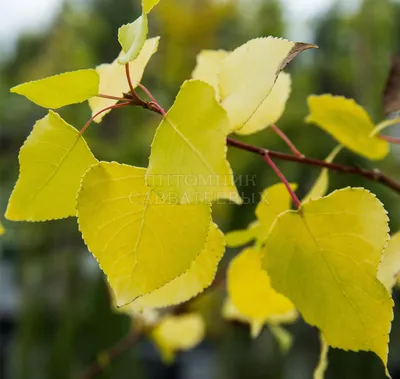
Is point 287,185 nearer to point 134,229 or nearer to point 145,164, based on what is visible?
point 134,229

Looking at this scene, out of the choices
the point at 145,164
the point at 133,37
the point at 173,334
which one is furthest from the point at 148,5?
the point at 145,164

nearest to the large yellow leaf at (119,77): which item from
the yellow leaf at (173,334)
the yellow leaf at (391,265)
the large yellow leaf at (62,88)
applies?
the large yellow leaf at (62,88)

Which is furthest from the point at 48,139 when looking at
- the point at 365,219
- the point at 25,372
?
the point at 25,372

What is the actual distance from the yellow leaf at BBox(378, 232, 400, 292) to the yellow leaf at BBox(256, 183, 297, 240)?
47 millimetres

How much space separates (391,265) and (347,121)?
0.09 meters

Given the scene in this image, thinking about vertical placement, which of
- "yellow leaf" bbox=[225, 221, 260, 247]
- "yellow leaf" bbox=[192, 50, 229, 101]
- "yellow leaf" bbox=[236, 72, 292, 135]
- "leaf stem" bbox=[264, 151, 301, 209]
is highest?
"yellow leaf" bbox=[192, 50, 229, 101]

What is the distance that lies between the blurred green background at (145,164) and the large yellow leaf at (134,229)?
0.56 ft

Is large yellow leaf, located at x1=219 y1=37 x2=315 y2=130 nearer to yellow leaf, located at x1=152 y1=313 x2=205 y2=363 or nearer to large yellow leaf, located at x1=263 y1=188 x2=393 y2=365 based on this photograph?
large yellow leaf, located at x1=263 y1=188 x2=393 y2=365

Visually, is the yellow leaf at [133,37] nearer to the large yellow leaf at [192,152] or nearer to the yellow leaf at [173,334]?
the large yellow leaf at [192,152]

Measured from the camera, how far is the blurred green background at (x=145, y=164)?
1.13m

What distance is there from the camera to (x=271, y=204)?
0.24 metres

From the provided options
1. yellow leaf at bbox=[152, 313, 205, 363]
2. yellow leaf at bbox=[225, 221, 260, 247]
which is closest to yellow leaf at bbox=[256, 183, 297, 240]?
yellow leaf at bbox=[225, 221, 260, 247]

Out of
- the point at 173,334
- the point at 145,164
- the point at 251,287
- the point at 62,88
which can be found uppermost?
the point at 62,88

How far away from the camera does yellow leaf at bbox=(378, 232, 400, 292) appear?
0.70 ft
